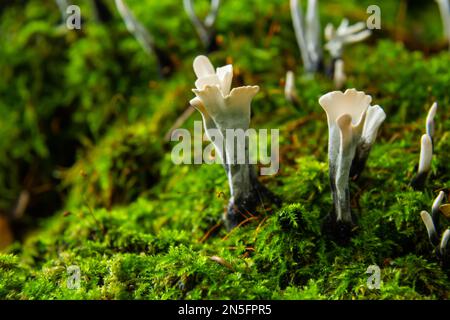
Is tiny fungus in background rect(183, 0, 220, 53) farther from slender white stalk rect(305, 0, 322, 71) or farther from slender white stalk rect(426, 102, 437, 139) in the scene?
slender white stalk rect(426, 102, 437, 139)

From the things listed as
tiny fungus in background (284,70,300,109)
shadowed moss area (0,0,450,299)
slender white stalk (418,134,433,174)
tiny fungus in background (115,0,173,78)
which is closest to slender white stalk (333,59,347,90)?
shadowed moss area (0,0,450,299)

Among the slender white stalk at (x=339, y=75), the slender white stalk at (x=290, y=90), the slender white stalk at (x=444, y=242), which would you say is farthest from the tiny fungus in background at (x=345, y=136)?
the slender white stalk at (x=339, y=75)

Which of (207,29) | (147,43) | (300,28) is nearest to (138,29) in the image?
(147,43)

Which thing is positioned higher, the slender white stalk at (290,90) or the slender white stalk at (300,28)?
the slender white stalk at (300,28)

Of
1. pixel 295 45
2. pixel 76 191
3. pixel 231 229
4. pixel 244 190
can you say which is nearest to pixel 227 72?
pixel 244 190

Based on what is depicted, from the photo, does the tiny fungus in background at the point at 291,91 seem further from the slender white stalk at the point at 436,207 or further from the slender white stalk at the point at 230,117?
the slender white stalk at the point at 436,207

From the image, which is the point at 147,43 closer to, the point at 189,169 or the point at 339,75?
the point at 189,169

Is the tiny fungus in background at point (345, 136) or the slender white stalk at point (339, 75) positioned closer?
the tiny fungus in background at point (345, 136)

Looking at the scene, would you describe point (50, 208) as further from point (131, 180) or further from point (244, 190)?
point (244, 190)
